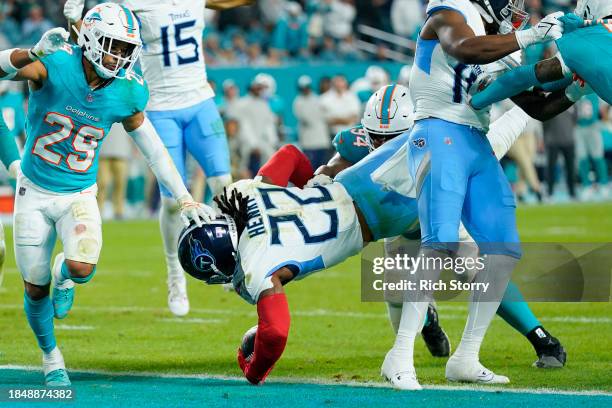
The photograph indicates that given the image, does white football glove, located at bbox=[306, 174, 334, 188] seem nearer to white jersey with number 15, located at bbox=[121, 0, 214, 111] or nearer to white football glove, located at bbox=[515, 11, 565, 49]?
white football glove, located at bbox=[515, 11, 565, 49]

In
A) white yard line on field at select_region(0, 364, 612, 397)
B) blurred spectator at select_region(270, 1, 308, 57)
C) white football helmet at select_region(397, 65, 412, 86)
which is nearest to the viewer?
white yard line on field at select_region(0, 364, 612, 397)

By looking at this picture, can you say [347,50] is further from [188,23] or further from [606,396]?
[606,396]

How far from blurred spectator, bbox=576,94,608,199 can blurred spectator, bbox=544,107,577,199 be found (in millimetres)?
201

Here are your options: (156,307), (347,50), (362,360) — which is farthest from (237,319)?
(347,50)

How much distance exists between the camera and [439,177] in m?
5.33

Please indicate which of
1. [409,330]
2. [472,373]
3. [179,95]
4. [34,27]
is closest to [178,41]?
[179,95]

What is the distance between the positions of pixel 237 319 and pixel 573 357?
2633 mm

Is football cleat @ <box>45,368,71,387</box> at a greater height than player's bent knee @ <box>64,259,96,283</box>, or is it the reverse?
player's bent knee @ <box>64,259,96,283</box>

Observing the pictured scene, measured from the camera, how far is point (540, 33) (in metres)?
5.14

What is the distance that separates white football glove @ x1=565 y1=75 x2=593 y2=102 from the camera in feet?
18.0

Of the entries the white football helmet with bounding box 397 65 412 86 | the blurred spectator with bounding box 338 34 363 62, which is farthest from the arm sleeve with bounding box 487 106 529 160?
the blurred spectator with bounding box 338 34 363 62

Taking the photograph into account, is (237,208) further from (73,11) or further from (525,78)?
(73,11)

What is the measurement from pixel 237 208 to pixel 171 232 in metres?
2.55

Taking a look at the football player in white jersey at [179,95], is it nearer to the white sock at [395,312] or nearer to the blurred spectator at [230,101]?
the white sock at [395,312]
